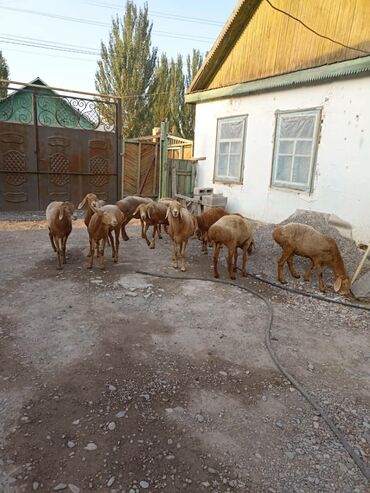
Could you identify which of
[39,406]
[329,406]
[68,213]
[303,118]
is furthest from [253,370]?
[303,118]

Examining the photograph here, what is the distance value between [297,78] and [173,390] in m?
7.84

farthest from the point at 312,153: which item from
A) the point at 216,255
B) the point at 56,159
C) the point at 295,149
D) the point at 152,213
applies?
the point at 56,159

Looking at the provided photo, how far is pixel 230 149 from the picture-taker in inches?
417

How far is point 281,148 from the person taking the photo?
29.2 ft

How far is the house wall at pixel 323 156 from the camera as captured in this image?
711 cm

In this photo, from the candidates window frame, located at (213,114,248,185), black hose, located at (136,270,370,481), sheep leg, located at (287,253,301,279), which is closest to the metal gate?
window frame, located at (213,114,248,185)

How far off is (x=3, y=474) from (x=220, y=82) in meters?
11.2

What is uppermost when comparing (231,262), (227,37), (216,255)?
(227,37)

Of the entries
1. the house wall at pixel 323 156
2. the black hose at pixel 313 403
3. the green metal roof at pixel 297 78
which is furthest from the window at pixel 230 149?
the black hose at pixel 313 403

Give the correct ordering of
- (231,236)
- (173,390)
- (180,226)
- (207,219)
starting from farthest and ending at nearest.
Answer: (207,219)
(180,226)
(231,236)
(173,390)

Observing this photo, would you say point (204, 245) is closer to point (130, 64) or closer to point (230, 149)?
point (230, 149)

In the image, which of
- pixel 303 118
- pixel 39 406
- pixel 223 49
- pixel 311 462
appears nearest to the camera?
pixel 311 462

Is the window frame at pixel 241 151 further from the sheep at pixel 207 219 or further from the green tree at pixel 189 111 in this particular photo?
the green tree at pixel 189 111

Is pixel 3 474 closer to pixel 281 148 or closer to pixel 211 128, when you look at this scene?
pixel 281 148
